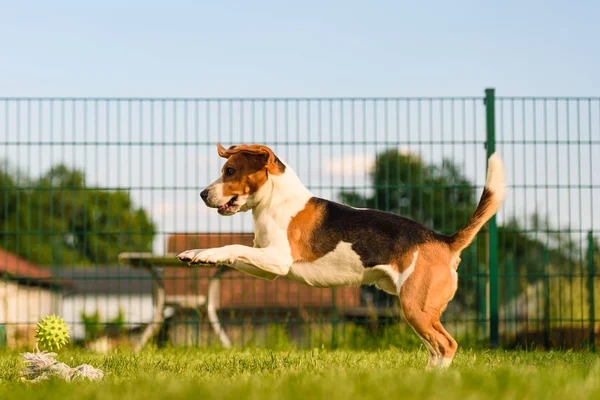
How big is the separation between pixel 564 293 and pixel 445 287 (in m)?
5.56

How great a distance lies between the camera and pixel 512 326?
10.5 m

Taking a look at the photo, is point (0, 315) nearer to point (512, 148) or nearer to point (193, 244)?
point (193, 244)

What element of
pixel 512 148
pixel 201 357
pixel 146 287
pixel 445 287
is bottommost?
pixel 146 287

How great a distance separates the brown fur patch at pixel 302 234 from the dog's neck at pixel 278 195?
0.25 ft

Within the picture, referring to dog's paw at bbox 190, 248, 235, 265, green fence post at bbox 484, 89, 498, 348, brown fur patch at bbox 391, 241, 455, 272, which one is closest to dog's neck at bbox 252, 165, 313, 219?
dog's paw at bbox 190, 248, 235, 265

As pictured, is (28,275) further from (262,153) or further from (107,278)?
(262,153)

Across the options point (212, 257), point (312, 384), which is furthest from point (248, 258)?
point (312, 384)

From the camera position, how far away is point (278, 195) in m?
6.72

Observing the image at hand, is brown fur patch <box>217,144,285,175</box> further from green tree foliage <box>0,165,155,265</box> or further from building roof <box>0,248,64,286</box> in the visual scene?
building roof <box>0,248,64,286</box>

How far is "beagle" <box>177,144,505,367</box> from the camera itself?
6.44 metres

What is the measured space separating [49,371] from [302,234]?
2160 mm

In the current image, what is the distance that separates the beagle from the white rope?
1358mm

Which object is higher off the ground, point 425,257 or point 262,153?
point 262,153

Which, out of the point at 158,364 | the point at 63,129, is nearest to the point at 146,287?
the point at 63,129
